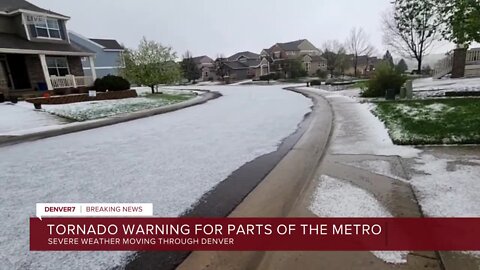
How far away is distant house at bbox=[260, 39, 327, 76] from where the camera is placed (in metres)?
60.8

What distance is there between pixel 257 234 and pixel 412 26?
38.4 metres

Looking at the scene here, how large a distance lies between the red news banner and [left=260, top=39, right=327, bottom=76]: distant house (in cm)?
5532

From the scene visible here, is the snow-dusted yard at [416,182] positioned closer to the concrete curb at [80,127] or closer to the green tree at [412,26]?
the concrete curb at [80,127]

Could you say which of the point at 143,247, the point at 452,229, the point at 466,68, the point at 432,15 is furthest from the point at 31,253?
the point at 432,15

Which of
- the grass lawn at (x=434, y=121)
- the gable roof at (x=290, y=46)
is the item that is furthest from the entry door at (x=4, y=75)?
the gable roof at (x=290, y=46)

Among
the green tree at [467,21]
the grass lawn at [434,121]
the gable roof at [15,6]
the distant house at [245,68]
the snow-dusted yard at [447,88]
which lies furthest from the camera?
the distant house at [245,68]

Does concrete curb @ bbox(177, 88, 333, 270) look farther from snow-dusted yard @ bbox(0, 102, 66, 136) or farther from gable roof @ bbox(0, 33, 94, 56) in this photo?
gable roof @ bbox(0, 33, 94, 56)

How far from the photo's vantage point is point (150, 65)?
87.6ft

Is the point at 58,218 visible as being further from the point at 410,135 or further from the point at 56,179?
the point at 410,135

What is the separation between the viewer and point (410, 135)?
24.1ft

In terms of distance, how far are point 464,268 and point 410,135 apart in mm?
5287

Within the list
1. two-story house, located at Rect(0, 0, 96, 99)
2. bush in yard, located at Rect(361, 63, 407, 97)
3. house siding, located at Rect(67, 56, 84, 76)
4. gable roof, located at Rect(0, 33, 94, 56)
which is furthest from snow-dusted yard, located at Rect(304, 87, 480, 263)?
house siding, located at Rect(67, 56, 84, 76)

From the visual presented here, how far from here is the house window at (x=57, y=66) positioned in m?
22.7

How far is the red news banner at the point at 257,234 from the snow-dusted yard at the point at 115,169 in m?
0.25
